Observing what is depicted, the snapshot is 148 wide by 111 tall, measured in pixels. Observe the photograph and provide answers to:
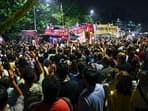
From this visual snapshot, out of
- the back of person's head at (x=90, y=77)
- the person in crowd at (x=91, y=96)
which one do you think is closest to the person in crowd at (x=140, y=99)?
the person in crowd at (x=91, y=96)

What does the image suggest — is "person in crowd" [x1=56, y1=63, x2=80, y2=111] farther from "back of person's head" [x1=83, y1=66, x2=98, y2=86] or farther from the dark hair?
the dark hair

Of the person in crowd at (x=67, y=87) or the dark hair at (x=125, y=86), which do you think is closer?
the dark hair at (x=125, y=86)

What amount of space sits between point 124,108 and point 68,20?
90.8 m

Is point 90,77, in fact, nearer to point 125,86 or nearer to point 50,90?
point 125,86

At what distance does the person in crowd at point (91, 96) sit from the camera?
6.86 meters

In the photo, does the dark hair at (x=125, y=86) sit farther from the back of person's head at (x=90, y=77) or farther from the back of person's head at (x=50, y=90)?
the back of person's head at (x=50, y=90)

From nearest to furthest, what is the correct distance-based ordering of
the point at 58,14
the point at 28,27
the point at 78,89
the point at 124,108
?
the point at 124,108 < the point at 78,89 < the point at 28,27 < the point at 58,14

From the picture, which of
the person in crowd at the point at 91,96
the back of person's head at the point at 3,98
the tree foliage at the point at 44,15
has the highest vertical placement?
the back of person's head at the point at 3,98

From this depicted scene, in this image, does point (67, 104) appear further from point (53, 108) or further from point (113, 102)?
point (113, 102)

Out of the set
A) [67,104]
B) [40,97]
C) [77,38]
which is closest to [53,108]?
[67,104]

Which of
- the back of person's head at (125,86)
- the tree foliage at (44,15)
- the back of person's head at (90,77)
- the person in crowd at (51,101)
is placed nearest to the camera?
the person in crowd at (51,101)

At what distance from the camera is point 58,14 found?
92.6 meters

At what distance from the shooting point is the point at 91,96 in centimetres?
693

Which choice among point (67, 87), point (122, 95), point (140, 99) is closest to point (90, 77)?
point (67, 87)
